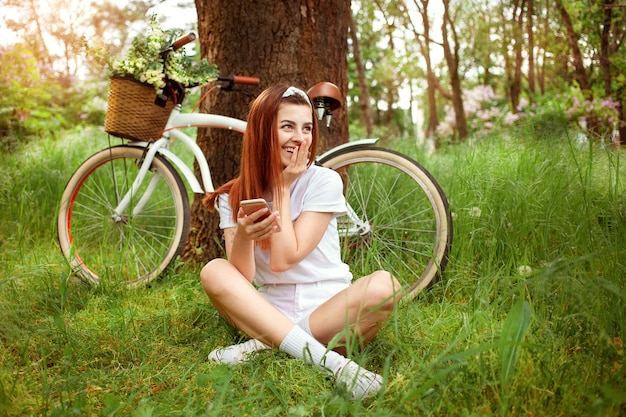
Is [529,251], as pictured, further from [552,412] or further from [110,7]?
[110,7]

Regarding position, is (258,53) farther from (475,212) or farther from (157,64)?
(475,212)

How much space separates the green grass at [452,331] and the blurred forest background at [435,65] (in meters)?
0.48

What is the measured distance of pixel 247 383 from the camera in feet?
5.61

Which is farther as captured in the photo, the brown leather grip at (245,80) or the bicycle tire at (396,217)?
the brown leather grip at (245,80)

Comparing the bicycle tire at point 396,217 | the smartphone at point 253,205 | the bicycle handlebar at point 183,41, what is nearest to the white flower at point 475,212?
the bicycle tire at point 396,217

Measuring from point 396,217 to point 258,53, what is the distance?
1144 millimetres

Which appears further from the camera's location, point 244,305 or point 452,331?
point 452,331

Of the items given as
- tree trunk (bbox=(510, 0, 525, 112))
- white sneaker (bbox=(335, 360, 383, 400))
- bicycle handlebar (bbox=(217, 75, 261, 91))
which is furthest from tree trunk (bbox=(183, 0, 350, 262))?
tree trunk (bbox=(510, 0, 525, 112))

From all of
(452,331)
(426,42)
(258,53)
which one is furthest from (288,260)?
(426,42)

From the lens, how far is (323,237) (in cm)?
206

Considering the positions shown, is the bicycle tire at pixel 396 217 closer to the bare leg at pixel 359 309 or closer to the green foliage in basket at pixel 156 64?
the bare leg at pixel 359 309

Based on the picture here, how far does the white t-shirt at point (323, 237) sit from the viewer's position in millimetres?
1954

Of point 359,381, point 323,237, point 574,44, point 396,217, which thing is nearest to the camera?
point 359,381

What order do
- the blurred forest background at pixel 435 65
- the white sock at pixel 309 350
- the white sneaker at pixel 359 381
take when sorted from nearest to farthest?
the white sneaker at pixel 359 381 → the white sock at pixel 309 350 → the blurred forest background at pixel 435 65
